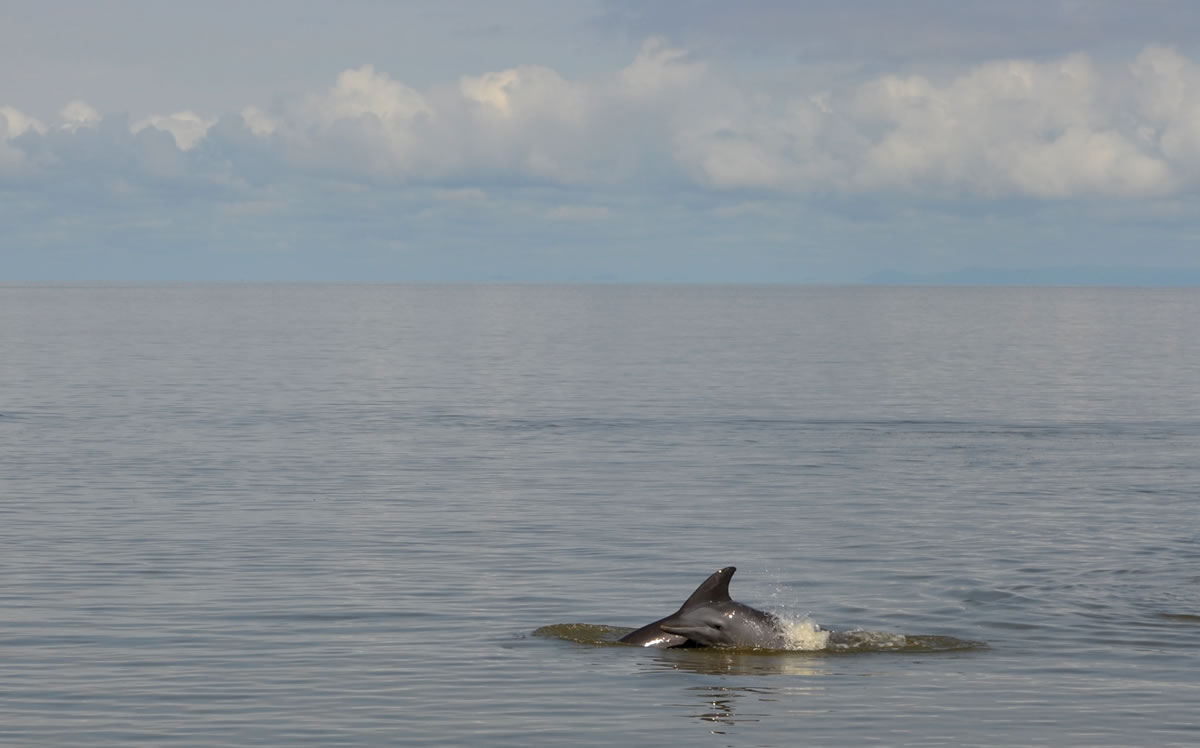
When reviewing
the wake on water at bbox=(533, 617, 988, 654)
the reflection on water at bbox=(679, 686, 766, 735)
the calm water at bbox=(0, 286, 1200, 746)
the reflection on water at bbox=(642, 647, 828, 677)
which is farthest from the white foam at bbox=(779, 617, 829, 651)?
the reflection on water at bbox=(679, 686, 766, 735)

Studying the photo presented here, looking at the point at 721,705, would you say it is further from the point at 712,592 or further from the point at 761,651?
the point at 761,651

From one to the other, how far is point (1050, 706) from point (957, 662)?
9.04ft

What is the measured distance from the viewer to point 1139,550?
107 feet

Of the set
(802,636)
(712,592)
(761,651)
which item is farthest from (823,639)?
(712,592)

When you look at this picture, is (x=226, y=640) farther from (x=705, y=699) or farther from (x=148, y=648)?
(x=705, y=699)

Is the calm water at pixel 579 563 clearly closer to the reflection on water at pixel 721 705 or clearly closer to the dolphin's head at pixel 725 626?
the reflection on water at pixel 721 705

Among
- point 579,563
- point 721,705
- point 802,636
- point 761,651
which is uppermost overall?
point 579,563

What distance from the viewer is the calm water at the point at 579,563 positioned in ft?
65.2

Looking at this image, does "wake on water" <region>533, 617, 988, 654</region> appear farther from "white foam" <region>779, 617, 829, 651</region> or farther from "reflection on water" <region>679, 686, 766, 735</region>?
"reflection on water" <region>679, 686, 766, 735</region>

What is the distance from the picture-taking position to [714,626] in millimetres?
22984

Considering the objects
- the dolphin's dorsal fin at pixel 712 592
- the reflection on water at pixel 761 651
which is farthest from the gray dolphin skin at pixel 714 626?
the reflection on water at pixel 761 651

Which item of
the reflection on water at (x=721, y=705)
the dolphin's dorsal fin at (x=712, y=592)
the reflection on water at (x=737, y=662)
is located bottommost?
the reflection on water at (x=721, y=705)

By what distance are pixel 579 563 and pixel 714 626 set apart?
800cm

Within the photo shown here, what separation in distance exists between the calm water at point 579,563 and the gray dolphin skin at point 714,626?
0.31 m
